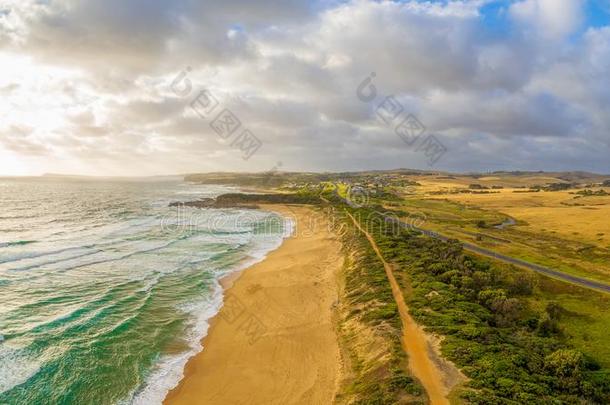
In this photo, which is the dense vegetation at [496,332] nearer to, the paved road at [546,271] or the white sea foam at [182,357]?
the paved road at [546,271]

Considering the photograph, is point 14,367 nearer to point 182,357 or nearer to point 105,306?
point 105,306

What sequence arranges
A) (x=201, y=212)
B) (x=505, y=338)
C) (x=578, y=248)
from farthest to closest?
1. (x=201, y=212)
2. (x=578, y=248)
3. (x=505, y=338)

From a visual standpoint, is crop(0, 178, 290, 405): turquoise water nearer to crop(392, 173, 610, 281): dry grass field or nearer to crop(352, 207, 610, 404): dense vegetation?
crop(352, 207, 610, 404): dense vegetation

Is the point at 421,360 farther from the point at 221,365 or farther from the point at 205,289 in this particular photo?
the point at 205,289

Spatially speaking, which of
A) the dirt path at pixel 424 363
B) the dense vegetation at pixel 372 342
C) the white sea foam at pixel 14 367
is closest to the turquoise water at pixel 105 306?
the white sea foam at pixel 14 367

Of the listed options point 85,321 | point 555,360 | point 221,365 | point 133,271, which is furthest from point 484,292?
point 133,271

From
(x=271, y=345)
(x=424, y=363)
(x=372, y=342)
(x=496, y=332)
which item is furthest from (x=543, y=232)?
(x=271, y=345)
